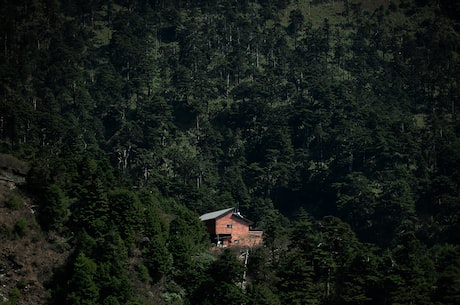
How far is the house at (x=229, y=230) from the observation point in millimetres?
82750

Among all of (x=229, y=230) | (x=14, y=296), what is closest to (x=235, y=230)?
(x=229, y=230)

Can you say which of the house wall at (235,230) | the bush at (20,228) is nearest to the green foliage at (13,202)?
the bush at (20,228)

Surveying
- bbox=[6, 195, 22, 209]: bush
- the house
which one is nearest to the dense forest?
bbox=[6, 195, 22, 209]: bush

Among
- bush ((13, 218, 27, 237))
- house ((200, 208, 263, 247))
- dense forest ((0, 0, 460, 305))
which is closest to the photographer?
bush ((13, 218, 27, 237))

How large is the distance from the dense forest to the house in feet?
18.3

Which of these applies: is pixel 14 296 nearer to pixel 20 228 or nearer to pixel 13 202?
pixel 20 228

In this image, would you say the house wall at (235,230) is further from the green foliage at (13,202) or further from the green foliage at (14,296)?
the green foliage at (14,296)

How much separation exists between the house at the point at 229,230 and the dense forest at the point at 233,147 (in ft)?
18.3

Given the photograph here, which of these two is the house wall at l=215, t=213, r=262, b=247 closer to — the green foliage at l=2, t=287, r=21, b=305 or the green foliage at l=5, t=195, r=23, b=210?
the green foliage at l=5, t=195, r=23, b=210

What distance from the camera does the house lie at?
8275cm

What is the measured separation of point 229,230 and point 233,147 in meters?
58.2

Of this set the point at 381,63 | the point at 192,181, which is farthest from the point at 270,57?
the point at 192,181

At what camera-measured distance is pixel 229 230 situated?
274 feet

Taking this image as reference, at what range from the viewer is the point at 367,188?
11881 centimetres
